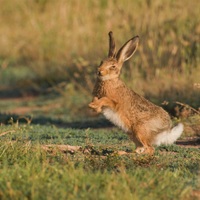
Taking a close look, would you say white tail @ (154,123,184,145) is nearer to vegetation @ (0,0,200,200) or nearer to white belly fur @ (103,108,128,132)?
vegetation @ (0,0,200,200)

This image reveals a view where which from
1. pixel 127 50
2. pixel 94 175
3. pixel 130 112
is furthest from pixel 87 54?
pixel 94 175

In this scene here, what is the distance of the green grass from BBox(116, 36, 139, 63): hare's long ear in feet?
3.49

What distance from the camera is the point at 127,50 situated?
711cm

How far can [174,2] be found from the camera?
11.7m

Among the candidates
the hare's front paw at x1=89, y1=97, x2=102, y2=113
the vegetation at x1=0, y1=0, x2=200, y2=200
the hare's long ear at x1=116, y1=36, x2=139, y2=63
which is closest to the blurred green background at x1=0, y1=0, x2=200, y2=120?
the vegetation at x1=0, y1=0, x2=200, y2=200

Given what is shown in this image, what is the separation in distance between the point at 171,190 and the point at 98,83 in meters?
2.20

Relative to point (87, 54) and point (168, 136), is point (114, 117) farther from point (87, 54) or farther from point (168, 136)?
point (87, 54)

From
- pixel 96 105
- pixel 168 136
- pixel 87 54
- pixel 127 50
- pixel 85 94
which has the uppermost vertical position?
pixel 127 50

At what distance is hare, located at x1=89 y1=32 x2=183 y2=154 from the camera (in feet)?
21.0

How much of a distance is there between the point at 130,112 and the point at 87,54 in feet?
23.5

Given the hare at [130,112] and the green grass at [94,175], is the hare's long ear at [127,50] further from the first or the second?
the green grass at [94,175]

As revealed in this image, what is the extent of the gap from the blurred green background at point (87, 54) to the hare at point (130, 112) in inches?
86.8

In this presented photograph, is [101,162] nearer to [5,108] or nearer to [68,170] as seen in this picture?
[68,170]

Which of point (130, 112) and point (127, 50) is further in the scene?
point (127, 50)
